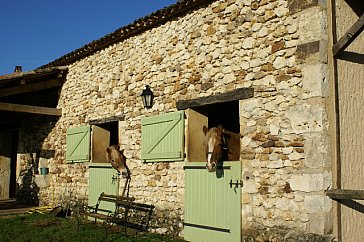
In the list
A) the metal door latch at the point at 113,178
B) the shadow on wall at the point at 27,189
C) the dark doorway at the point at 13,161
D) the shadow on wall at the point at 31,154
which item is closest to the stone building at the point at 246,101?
the metal door latch at the point at 113,178

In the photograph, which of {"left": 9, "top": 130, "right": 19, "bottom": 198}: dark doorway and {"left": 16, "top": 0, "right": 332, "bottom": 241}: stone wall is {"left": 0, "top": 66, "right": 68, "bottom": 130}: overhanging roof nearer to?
{"left": 9, "top": 130, "right": 19, "bottom": 198}: dark doorway

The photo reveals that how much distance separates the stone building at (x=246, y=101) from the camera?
16.9 ft

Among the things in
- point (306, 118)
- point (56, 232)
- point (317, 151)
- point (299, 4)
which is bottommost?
point (56, 232)

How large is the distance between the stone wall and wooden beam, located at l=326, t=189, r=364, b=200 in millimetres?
115

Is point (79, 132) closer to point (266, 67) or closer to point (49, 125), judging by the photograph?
point (49, 125)

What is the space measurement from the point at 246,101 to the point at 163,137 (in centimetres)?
210

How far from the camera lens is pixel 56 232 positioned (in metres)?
7.73

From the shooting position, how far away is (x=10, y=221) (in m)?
9.12

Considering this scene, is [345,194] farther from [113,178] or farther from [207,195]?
[113,178]

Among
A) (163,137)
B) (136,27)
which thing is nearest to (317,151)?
(163,137)

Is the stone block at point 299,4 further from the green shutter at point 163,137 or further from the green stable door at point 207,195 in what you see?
the green shutter at point 163,137

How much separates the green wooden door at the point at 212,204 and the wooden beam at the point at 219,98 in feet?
3.27

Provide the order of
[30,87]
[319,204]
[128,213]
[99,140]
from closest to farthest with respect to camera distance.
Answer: [319,204] < [128,213] < [99,140] < [30,87]

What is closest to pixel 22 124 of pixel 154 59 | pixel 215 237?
pixel 154 59
